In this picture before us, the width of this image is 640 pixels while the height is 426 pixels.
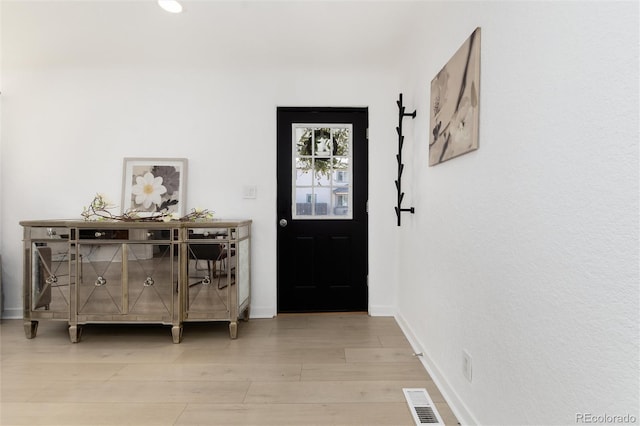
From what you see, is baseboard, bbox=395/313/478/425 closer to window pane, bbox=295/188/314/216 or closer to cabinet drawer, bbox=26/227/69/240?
window pane, bbox=295/188/314/216

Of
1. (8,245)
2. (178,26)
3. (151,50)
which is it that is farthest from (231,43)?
(8,245)

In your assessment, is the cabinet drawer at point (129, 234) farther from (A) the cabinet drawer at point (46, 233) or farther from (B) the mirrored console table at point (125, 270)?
(A) the cabinet drawer at point (46, 233)

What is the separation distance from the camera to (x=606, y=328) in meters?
0.77

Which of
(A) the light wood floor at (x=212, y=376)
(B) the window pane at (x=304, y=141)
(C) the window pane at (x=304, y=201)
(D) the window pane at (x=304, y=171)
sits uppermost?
(B) the window pane at (x=304, y=141)

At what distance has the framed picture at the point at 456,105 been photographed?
1.43m

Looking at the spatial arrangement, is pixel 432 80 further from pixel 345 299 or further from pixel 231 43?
pixel 345 299

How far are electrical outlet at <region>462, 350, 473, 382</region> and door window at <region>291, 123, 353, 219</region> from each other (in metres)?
1.82

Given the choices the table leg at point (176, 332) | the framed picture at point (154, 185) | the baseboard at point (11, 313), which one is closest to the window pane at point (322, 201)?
the framed picture at point (154, 185)

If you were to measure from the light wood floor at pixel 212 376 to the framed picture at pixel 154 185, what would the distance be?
3.52ft

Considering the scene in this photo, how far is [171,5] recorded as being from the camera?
2.12m

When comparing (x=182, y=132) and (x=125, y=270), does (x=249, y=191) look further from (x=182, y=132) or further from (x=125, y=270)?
(x=125, y=270)

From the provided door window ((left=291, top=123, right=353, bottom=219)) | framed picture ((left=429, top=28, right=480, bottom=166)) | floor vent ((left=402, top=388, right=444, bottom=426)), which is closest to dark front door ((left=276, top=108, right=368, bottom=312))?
door window ((left=291, top=123, right=353, bottom=219))

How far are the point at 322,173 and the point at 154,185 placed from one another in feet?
5.24

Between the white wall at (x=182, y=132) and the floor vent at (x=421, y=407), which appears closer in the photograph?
the floor vent at (x=421, y=407)
